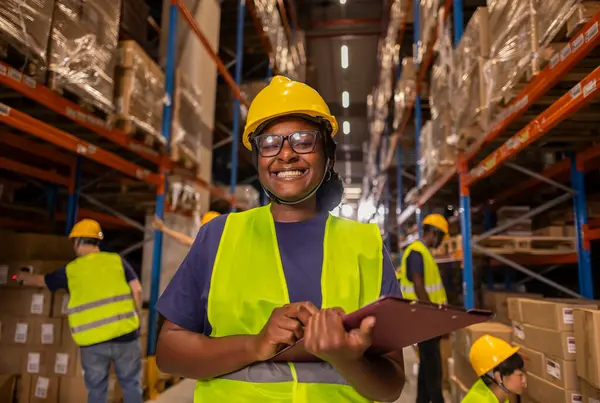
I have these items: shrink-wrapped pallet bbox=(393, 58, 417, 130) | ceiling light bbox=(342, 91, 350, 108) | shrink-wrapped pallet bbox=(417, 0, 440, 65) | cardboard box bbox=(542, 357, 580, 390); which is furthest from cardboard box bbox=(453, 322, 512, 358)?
ceiling light bbox=(342, 91, 350, 108)

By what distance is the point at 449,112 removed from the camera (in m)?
5.57

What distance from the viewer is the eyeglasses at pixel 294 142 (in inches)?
50.0

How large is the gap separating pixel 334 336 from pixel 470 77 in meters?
4.29

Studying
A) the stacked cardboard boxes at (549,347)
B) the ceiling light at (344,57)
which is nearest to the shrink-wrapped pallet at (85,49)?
the stacked cardboard boxes at (549,347)

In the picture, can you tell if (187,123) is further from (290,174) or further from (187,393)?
(290,174)

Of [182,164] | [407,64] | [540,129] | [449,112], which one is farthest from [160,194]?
[407,64]

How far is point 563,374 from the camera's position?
2871mm

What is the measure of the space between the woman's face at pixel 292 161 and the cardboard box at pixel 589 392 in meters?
2.50

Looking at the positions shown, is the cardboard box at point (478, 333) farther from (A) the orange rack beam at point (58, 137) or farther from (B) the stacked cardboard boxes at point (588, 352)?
(A) the orange rack beam at point (58, 137)

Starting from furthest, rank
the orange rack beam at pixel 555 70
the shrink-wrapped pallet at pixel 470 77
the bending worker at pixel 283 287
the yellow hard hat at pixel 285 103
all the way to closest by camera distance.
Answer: the shrink-wrapped pallet at pixel 470 77, the orange rack beam at pixel 555 70, the yellow hard hat at pixel 285 103, the bending worker at pixel 283 287

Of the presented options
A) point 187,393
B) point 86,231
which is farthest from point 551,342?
point 187,393

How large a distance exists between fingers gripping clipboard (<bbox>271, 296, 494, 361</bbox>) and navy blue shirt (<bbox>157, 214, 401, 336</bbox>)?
0.18m

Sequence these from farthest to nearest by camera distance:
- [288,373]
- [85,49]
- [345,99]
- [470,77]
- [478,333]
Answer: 1. [345,99]
2. [470,77]
3. [478,333]
4. [85,49]
5. [288,373]

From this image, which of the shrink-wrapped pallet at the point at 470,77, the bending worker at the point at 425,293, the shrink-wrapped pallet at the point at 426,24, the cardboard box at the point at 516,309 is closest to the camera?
the cardboard box at the point at 516,309
